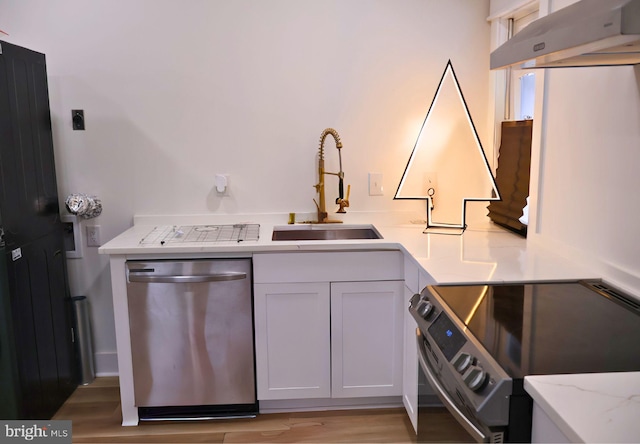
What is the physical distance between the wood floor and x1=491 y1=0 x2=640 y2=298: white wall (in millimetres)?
1074

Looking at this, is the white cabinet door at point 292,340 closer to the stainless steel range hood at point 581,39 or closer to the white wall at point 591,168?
the white wall at point 591,168

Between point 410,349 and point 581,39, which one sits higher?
point 581,39

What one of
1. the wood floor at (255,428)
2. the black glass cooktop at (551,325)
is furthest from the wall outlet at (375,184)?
the black glass cooktop at (551,325)

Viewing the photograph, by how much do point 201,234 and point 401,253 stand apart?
95cm

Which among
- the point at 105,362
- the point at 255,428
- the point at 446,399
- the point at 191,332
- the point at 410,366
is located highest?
the point at 446,399

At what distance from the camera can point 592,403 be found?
42.7 inches

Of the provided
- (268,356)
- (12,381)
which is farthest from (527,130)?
(12,381)

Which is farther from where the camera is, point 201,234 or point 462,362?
point 201,234

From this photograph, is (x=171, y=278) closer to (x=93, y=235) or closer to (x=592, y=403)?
(x=93, y=235)

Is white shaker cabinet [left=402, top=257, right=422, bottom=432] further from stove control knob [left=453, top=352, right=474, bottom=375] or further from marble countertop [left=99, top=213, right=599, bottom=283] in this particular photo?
stove control knob [left=453, top=352, right=474, bottom=375]

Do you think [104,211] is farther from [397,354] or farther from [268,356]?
[397,354]

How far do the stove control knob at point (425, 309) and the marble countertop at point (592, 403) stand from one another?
0.53 meters

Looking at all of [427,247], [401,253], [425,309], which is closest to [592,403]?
[425,309]

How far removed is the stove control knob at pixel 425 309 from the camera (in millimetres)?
1703
